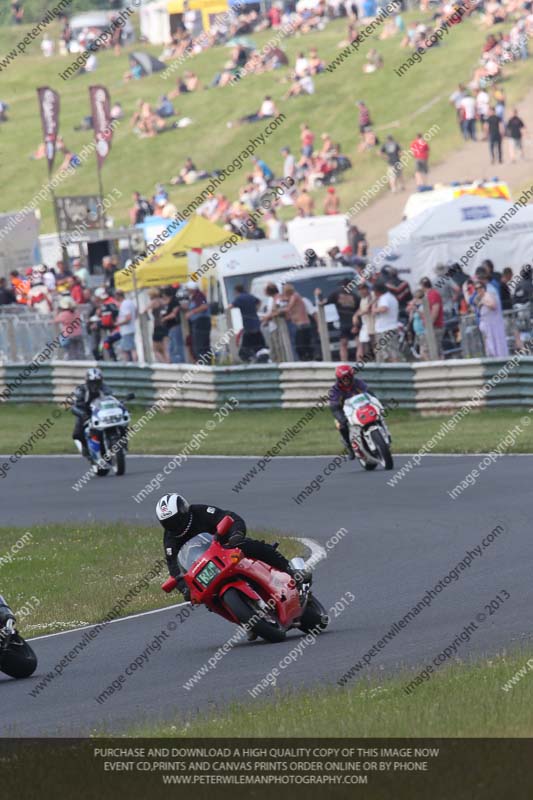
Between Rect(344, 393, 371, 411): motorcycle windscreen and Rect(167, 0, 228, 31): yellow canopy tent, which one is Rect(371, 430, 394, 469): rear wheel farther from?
Rect(167, 0, 228, 31): yellow canopy tent

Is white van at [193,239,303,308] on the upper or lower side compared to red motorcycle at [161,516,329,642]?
upper

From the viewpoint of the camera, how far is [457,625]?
33.0 feet

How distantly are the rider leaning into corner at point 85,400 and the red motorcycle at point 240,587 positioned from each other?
38.0ft

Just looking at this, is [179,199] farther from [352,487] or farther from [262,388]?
[352,487]

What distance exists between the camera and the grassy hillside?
51.5 meters

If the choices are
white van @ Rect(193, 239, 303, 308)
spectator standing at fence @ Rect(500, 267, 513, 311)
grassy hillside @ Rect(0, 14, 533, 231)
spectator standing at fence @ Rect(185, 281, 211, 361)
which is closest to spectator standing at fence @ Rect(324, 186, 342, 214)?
grassy hillside @ Rect(0, 14, 533, 231)

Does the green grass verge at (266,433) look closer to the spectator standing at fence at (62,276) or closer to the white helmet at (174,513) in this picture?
the spectator standing at fence at (62,276)

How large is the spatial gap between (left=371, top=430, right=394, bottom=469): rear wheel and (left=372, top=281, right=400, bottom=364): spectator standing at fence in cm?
536

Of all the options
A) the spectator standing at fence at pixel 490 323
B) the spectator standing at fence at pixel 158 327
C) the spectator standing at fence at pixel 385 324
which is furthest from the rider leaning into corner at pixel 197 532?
the spectator standing at fence at pixel 158 327

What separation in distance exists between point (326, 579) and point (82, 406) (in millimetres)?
9502

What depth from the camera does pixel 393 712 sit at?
7.28m

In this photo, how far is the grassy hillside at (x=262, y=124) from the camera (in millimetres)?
51531
